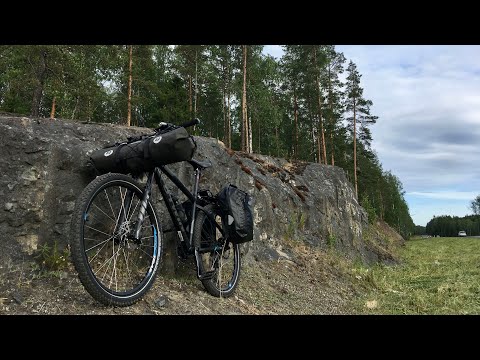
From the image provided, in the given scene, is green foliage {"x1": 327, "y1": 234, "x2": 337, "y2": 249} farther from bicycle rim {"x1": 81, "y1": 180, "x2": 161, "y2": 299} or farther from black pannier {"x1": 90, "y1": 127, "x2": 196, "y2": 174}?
black pannier {"x1": 90, "y1": 127, "x2": 196, "y2": 174}

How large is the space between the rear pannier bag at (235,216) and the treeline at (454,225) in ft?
466

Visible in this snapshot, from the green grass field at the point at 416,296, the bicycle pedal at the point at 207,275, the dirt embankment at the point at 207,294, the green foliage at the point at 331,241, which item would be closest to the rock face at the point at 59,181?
the dirt embankment at the point at 207,294

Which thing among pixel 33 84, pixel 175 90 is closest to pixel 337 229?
pixel 33 84

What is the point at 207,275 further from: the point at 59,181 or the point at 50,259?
the point at 59,181

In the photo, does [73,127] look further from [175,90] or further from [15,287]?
[175,90]

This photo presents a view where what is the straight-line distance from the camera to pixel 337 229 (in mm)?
13016

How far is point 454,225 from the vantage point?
12825 centimetres

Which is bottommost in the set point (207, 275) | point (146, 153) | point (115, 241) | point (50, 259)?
point (207, 275)

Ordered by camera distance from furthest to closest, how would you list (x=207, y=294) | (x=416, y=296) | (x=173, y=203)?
(x=416, y=296) → (x=207, y=294) → (x=173, y=203)

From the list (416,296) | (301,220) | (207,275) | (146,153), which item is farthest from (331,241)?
(146,153)

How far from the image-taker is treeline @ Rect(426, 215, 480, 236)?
124 metres

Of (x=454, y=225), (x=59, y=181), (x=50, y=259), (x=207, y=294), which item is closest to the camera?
(x=50, y=259)

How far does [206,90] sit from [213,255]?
32.4 meters
